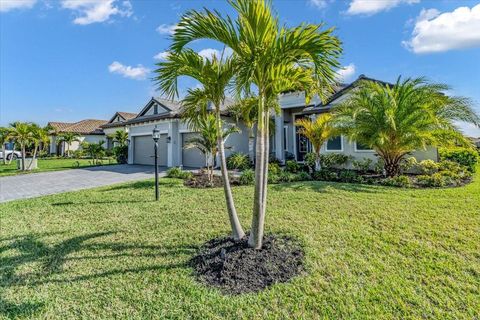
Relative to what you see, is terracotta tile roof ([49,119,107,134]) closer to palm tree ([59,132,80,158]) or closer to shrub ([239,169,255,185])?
palm tree ([59,132,80,158])

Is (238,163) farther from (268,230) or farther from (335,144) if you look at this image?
(268,230)

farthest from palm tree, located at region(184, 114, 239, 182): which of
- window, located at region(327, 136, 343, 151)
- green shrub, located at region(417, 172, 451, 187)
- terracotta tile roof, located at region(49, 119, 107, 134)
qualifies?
terracotta tile roof, located at region(49, 119, 107, 134)

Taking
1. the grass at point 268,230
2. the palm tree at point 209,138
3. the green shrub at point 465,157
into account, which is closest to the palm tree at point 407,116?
the grass at point 268,230

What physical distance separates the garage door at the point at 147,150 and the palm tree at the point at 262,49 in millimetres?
17489

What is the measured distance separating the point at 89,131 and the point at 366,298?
45.3 meters

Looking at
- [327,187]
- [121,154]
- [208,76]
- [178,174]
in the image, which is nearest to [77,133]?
[121,154]

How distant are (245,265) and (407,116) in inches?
389

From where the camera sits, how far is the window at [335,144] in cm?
1545

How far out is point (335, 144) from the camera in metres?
15.7

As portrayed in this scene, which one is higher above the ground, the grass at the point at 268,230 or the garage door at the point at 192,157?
the garage door at the point at 192,157

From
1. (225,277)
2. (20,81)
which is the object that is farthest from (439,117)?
(20,81)

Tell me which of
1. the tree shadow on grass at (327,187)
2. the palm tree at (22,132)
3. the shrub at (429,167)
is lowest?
the tree shadow on grass at (327,187)

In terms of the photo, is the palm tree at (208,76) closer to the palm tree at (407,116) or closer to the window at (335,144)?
the palm tree at (407,116)

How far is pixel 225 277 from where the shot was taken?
4.09 meters
